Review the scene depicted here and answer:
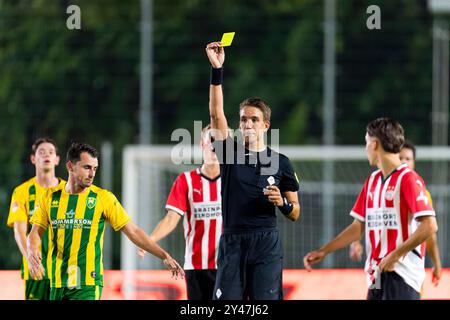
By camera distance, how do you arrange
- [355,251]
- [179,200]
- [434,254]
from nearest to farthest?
[355,251], [434,254], [179,200]

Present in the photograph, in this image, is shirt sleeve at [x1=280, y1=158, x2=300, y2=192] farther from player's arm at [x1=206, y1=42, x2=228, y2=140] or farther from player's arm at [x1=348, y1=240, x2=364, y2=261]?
player's arm at [x1=348, y1=240, x2=364, y2=261]

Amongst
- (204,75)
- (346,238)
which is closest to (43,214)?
(346,238)

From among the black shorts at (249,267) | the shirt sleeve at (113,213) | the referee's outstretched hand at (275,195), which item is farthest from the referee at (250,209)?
the shirt sleeve at (113,213)

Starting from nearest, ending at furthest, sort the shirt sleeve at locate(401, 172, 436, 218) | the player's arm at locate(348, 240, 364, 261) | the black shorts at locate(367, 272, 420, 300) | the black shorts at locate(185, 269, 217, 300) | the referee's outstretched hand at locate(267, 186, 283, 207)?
the referee's outstretched hand at locate(267, 186, 283, 207)
the shirt sleeve at locate(401, 172, 436, 218)
the black shorts at locate(367, 272, 420, 300)
the player's arm at locate(348, 240, 364, 261)
the black shorts at locate(185, 269, 217, 300)

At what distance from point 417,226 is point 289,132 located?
1123 cm

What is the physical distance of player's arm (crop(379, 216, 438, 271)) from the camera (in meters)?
7.14

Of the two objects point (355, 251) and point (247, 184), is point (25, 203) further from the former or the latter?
point (355, 251)

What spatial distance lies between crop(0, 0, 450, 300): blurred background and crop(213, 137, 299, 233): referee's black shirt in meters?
8.78

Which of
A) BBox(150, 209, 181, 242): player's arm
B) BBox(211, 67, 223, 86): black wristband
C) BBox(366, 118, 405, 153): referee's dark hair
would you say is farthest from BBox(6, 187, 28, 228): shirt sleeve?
BBox(366, 118, 405, 153): referee's dark hair

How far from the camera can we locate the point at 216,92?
7.14 metres

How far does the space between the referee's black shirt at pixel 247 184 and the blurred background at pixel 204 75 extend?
878cm

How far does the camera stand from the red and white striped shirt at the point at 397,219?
7352mm

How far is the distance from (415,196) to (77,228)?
2.07 meters

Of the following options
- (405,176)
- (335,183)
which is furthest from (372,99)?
(405,176)
